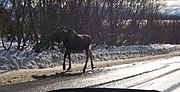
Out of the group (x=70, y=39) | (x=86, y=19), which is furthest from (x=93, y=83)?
(x=86, y=19)

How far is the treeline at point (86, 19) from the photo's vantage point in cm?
2498

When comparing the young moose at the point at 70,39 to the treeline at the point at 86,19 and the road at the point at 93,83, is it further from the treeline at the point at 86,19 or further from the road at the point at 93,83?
the treeline at the point at 86,19

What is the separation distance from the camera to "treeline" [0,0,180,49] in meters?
25.0

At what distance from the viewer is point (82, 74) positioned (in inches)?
680

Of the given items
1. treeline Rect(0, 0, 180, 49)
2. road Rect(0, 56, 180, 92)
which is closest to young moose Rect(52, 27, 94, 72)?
road Rect(0, 56, 180, 92)

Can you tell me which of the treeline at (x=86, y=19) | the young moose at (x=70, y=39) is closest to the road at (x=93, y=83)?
the young moose at (x=70, y=39)

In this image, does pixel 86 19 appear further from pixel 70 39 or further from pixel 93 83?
pixel 93 83

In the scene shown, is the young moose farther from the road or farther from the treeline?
the treeline

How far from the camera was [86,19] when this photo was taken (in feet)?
98.0

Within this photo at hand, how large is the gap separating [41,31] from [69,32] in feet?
27.4

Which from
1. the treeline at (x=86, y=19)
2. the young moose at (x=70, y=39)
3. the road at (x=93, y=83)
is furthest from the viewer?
the treeline at (x=86, y=19)

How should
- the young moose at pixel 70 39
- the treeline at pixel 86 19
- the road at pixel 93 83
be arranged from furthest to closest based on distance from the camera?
1. the treeline at pixel 86 19
2. the young moose at pixel 70 39
3. the road at pixel 93 83

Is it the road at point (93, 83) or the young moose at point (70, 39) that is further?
the young moose at point (70, 39)

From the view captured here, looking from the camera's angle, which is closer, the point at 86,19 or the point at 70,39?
the point at 70,39
